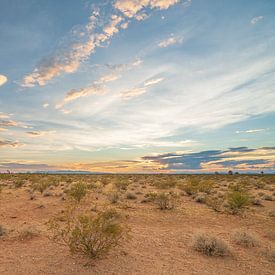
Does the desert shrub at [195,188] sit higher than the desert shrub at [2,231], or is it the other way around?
the desert shrub at [195,188]

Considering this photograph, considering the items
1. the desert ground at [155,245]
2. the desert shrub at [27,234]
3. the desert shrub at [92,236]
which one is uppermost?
the desert shrub at [92,236]

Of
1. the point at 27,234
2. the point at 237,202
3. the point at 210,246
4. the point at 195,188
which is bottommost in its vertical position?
the point at 210,246

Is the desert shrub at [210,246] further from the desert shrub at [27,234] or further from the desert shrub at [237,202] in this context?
the desert shrub at [237,202]

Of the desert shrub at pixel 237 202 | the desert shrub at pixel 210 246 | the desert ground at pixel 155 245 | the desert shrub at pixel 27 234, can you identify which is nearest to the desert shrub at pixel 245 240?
the desert ground at pixel 155 245

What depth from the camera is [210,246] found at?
944 centimetres

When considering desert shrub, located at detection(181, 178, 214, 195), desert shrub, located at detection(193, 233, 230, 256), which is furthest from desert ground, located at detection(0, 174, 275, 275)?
desert shrub, located at detection(181, 178, 214, 195)

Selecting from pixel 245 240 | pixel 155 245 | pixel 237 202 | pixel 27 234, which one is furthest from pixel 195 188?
pixel 27 234

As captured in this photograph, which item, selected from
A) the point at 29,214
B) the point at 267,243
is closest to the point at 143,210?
the point at 29,214

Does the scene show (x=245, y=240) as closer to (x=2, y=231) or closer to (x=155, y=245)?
(x=155, y=245)

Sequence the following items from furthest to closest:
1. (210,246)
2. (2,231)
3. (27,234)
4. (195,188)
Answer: (195,188) → (2,231) → (27,234) → (210,246)

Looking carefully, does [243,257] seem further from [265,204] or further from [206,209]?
[265,204]

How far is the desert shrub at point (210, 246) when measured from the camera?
9297 millimetres

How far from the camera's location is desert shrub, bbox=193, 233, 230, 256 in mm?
9297

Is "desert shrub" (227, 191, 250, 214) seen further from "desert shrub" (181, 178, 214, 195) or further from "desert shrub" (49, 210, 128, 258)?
"desert shrub" (49, 210, 128, 258)
